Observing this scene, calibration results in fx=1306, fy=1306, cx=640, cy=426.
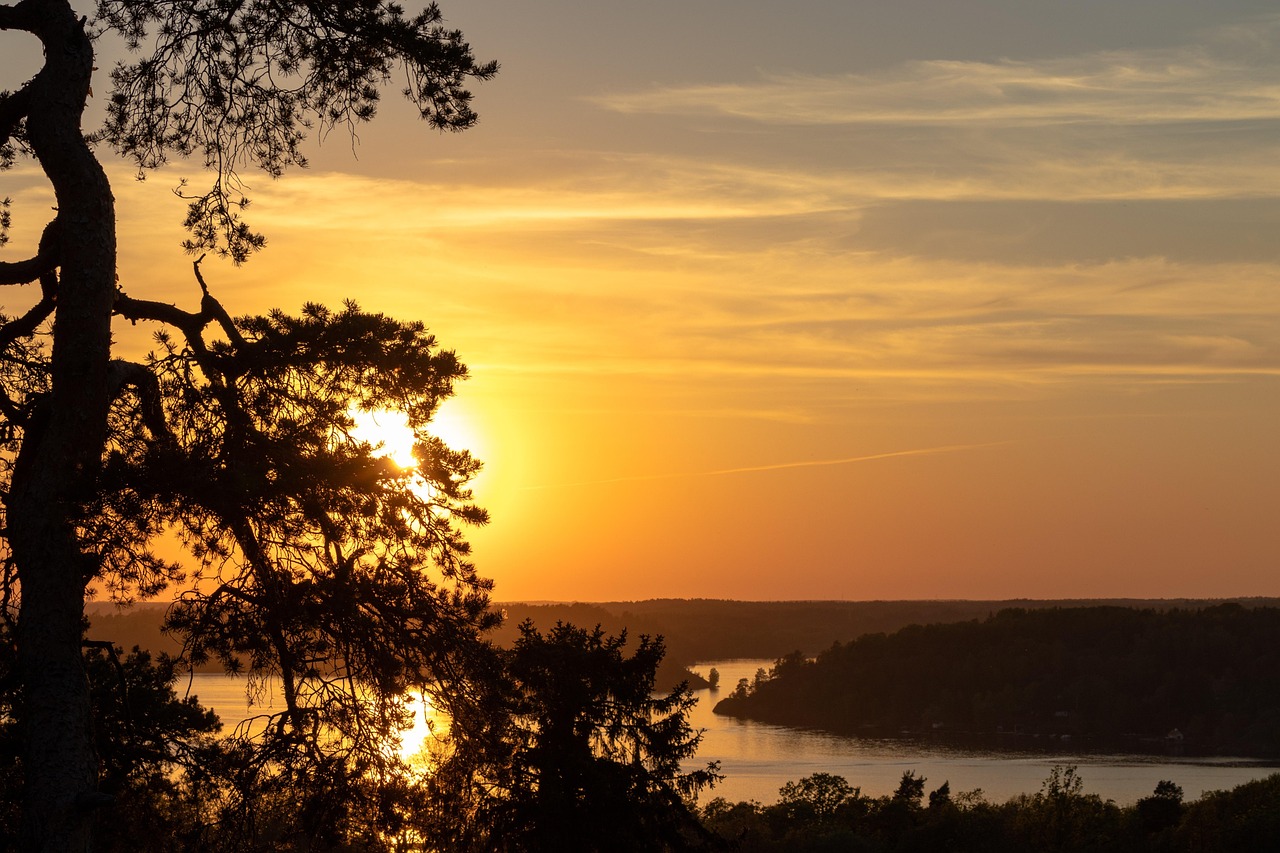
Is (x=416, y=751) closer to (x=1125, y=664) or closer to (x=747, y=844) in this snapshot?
(x=747, y=844)

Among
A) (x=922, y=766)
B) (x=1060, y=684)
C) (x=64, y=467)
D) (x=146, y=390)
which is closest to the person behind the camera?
(x=64, y=467)

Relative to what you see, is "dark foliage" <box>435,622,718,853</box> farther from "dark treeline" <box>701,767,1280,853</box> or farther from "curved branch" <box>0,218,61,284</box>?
"dark treeline" <box>701,767,1280,853</box>

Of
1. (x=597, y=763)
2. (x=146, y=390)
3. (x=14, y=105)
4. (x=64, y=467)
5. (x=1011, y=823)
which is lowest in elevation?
(x=1011, y=823)

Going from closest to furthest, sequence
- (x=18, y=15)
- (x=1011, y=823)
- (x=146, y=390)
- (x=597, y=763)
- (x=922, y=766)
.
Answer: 1. (x=18, y=15)
2. (x=146, y=390)
3. (x=597, y=763)
4. (x=1011, y=823)
5. (x=922, y=766)

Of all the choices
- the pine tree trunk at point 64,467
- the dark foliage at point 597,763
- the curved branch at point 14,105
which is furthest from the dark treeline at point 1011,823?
the curved branch at point 14,105

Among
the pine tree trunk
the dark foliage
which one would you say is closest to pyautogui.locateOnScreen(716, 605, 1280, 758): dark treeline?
the dark foliage

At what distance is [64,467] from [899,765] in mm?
92542

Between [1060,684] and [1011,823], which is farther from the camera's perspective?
[1060,684]

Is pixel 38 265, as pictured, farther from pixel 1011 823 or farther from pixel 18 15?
pixel 1011 823

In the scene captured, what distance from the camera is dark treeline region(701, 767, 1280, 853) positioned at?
161 ft

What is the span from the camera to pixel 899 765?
9369 centimetres

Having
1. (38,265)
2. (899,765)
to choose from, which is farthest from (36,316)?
(899,765)

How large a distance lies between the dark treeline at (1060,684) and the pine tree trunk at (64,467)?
113003 mm

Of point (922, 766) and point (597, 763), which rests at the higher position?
point (597, 763)
